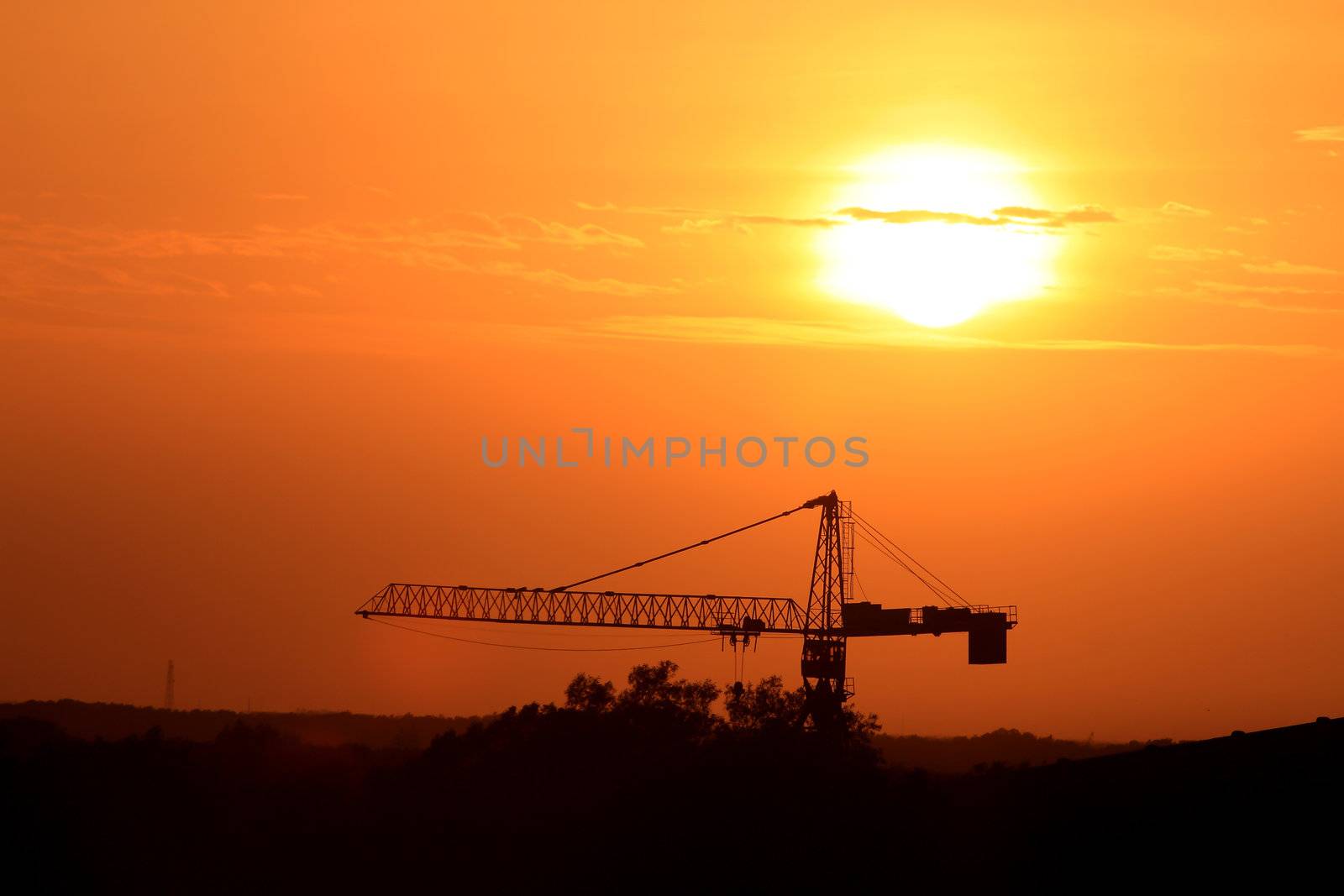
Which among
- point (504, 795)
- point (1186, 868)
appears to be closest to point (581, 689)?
point (504, 795)

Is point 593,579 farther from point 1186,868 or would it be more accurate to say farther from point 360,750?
point 1186,868

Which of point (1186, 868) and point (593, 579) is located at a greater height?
point (593, 579)

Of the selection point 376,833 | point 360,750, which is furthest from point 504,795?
point 360,750

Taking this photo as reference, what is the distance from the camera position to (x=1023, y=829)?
273ft

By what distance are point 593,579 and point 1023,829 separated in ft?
332

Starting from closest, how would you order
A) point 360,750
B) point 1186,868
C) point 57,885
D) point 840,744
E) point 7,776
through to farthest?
point 1186,868 → point 57,885 → point 7,776 → point 840,744 → point 360,750

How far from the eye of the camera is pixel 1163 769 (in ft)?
272

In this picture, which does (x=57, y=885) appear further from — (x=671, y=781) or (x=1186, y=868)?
(x=1186, y=868)

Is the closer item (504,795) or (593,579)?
(504,795)

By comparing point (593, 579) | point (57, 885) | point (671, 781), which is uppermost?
point (593, 579)

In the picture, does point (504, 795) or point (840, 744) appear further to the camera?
point (840, 744)

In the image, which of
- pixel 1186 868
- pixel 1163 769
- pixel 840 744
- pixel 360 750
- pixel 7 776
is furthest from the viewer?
pixel 360 750

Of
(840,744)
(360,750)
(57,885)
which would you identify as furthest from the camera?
(360,750)

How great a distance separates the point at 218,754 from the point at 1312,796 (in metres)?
88.3
